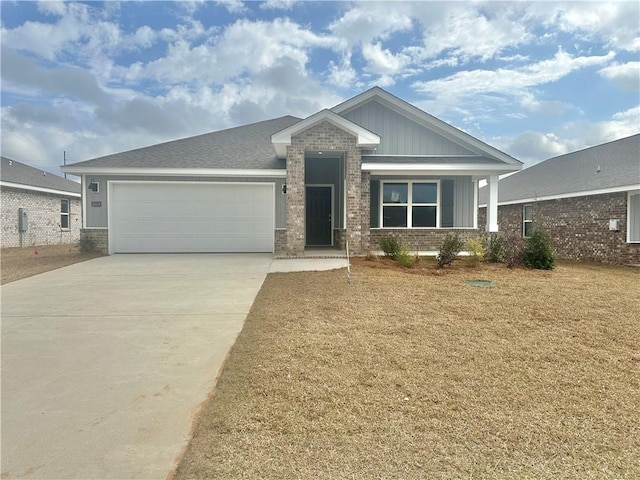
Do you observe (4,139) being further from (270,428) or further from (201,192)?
(270,428)

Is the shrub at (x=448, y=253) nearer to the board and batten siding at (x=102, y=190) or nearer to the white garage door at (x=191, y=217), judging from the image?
the white garage door at (x=191, y=217)

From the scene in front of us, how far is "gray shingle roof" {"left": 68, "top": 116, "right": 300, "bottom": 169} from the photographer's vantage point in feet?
43.7

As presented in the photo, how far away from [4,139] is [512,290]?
26.6 meters

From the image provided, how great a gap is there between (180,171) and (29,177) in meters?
11.9

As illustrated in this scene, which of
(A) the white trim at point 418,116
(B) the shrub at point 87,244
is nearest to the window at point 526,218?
(A) the white trim at point 418,116

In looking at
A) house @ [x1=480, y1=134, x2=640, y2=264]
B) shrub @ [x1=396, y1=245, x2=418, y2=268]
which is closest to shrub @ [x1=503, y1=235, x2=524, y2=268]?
house @ [x1=480, y1=134, x2=640, y2=264]

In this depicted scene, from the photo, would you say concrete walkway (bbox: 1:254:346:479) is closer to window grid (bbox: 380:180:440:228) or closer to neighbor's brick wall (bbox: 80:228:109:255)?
neighbor's brick wall (bbox: 80:228:109:255)

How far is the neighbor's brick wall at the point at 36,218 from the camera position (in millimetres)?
17578

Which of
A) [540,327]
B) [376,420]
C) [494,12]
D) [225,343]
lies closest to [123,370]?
[225,343]

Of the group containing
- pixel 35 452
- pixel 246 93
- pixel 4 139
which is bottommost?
pixel 35 452

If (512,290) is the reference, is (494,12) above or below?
above

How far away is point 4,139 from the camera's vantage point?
21.5 m

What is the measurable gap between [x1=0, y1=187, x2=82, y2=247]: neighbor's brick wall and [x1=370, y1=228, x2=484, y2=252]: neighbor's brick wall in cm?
1679

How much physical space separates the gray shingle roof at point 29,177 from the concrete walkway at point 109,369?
13252 mm
